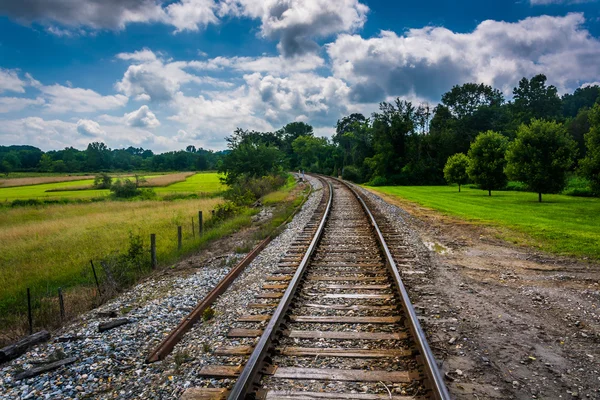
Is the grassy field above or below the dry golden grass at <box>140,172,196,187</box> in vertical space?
below

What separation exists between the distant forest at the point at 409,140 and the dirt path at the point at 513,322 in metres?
17.5

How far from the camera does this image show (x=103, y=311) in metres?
6.35

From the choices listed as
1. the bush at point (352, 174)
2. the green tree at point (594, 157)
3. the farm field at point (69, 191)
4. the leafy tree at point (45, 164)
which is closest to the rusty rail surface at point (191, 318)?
the green tree at point (594, 157)

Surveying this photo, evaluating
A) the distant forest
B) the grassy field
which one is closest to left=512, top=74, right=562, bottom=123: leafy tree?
the distant forest

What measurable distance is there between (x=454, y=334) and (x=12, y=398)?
488 cm

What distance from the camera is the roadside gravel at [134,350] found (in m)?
3.80

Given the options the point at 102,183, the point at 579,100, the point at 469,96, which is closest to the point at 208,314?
the point at 102,183

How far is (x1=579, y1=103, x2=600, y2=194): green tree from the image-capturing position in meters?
19.2

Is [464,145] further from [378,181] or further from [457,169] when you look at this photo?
[457,169]

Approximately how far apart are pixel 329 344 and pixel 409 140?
171 ft

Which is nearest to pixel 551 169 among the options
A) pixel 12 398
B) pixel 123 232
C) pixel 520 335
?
pixel 520 335

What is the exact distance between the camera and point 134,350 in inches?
183

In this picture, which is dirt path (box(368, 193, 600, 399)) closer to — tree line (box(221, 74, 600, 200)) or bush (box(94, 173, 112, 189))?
tree line (box(221, 74, 600, 200))

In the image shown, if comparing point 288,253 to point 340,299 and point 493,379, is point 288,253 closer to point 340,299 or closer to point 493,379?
point 340,299
